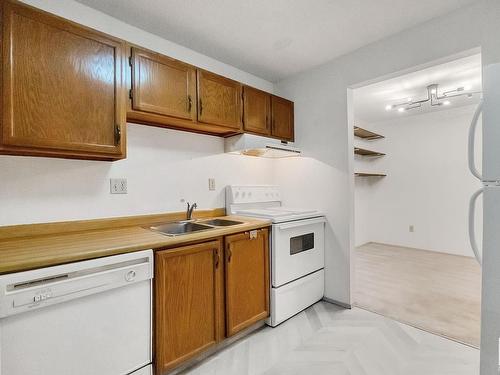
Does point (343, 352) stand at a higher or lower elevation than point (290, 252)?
lower

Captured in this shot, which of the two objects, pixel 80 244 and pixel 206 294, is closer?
pixel 80 244

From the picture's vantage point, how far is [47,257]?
109 cm

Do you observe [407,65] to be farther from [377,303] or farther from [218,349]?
[218,349]

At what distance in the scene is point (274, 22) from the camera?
194cm

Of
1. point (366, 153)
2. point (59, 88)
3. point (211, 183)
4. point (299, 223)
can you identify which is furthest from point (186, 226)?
point (366, 153)

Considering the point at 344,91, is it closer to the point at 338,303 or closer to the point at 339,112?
the point at 339,112

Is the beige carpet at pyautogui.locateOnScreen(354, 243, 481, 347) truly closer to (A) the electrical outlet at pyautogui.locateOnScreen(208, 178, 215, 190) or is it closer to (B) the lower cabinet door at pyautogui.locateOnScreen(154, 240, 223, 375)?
(B) the lower cabinet door at pyautogui.locateOnScreen(154, 240, 223, 375)

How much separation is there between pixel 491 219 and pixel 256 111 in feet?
6.25

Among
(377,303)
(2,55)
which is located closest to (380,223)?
(377,303)

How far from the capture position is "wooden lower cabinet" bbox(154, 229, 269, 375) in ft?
4.78

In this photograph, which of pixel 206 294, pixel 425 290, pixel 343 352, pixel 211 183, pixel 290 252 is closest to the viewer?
pixel 206 294

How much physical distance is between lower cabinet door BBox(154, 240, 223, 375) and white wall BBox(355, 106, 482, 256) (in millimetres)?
3716

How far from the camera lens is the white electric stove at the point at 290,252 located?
2.12 meters

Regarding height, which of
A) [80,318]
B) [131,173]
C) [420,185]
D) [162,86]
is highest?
[162,86]
